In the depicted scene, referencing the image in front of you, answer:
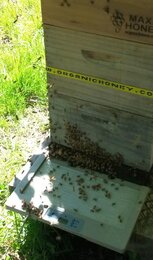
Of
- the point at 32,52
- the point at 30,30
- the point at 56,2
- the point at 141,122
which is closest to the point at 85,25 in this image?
the point at 56,2

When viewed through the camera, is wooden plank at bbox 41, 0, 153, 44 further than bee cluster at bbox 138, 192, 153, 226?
No

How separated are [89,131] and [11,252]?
105 cm

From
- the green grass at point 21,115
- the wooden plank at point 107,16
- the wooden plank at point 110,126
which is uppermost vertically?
the wooden plank at point 107,16

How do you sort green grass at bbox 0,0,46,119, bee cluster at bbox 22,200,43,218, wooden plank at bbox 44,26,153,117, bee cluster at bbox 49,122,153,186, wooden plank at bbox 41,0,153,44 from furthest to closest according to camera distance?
green grass at bbox 0,0,46,119
bee cluster at bbox 49,122,153,186
bee cluster at bbox 22,200,43,218
wooden plank at bbox 44,26,153,117
wooden plank at bbox 41,0,153,44

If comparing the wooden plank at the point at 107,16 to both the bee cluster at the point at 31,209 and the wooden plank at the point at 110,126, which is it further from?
the bee cluster at the point at 31,209

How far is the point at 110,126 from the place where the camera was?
324 centimetres

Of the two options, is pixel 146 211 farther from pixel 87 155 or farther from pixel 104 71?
pixel 104 71

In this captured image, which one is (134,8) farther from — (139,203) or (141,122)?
(139,203)

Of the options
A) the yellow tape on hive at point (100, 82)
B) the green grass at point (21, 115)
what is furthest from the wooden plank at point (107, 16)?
the green grass at point (21, 115)

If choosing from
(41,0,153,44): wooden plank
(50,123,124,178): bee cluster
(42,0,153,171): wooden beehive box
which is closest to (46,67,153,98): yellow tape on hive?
(42,0,153,171): wooden beehive box

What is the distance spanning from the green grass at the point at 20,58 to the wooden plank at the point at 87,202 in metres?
1.31

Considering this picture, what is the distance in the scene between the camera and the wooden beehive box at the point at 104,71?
8.96 feet

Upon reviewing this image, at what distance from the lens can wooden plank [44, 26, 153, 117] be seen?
2809mm

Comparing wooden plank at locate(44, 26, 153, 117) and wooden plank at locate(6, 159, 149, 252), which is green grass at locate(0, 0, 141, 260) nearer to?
wooden plank at locate(6, 159, 149, 252)
